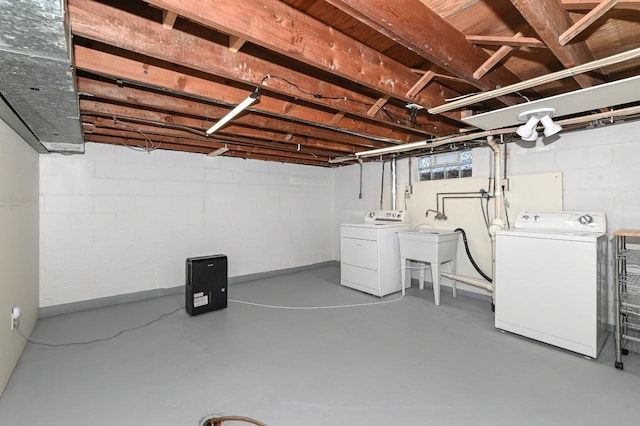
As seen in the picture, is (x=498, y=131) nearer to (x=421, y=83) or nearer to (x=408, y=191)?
(x=421, y=83)

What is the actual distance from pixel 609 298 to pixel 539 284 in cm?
100

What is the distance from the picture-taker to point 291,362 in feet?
7.82

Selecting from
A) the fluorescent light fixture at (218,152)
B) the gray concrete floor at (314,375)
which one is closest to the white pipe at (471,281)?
the gray concrete floor at (314,375)

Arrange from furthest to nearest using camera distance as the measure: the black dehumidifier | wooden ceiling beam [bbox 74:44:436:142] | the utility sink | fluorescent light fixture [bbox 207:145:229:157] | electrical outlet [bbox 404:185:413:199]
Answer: electrical outlet [bbox 404:185:413:199]
fluorescent light fixture [bbox 207:145:229:157]
the utility sink
the black dehumidifier
wooden ceiling beam [bbox 74:44:436:142]

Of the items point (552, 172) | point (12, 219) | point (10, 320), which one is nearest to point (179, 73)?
point (12, 219)

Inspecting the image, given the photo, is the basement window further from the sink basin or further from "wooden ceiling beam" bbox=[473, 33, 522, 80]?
"wooden ceiling beam" bbox=[473, 33, 522, 80]

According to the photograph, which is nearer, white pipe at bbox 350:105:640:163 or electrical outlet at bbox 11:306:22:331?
electrical outlet at bbox 11:306:22:331

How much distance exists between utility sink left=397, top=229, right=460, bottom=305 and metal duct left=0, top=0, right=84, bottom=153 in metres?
3.67

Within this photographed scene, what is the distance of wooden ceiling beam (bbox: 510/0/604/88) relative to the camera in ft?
4.17

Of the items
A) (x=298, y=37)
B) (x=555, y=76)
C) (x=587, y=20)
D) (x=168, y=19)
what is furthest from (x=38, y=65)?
(x=555, y=76)

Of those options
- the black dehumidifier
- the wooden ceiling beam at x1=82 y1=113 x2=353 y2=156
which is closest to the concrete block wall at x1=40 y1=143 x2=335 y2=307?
the wooden ceiling beam at x1=82 y1=113 x2=353 y2=156

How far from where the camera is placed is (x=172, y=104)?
2412 mm

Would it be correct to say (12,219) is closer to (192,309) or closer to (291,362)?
(192,309)

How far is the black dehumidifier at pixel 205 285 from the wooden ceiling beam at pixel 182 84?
6.60 feet
